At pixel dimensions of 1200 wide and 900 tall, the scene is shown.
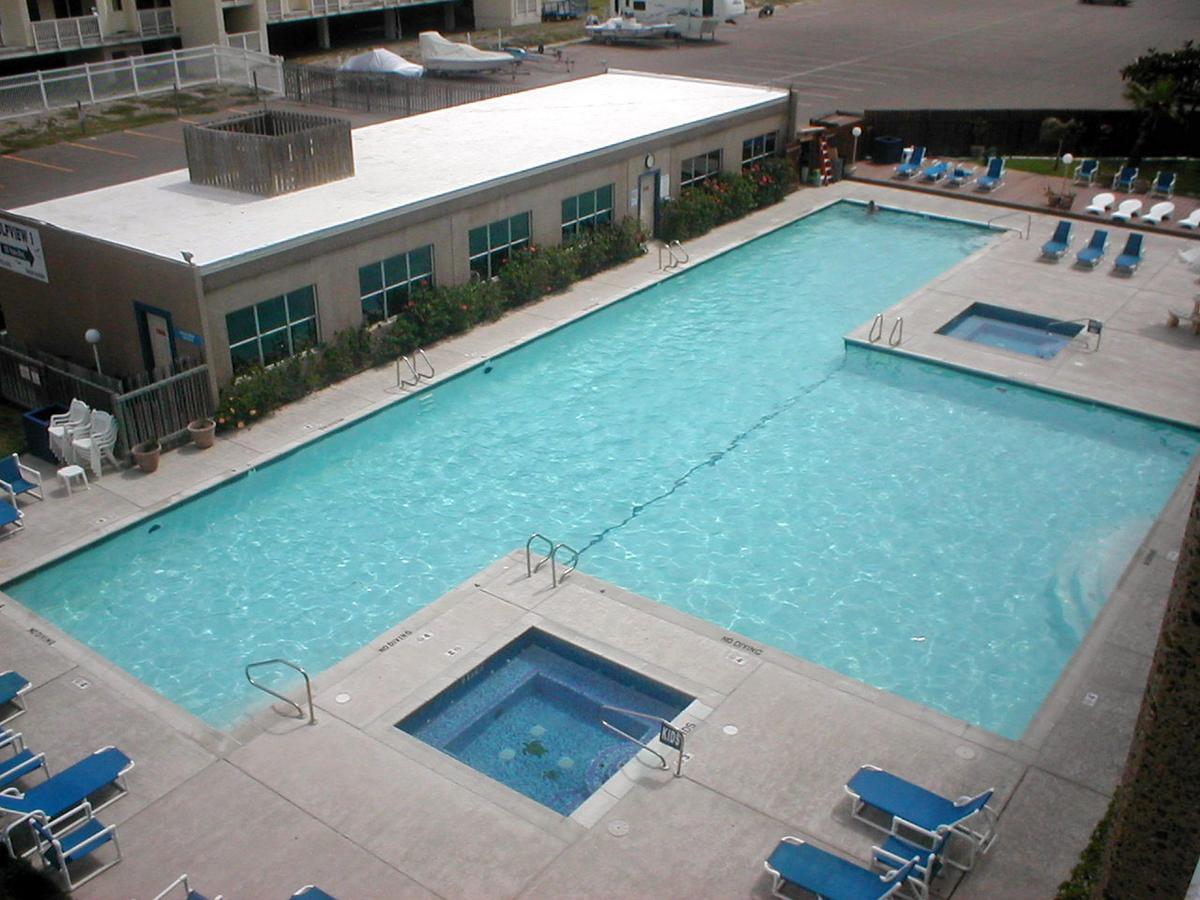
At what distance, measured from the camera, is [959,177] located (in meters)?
36.6

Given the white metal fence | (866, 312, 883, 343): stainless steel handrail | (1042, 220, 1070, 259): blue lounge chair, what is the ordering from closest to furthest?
(866, 312, 883, 343): stainless steel handrail
(1042, 220, 1070, 259): blue lounge chair
the white metal fence

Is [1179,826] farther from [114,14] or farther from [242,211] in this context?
[114,14]

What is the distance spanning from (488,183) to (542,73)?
29161 mm

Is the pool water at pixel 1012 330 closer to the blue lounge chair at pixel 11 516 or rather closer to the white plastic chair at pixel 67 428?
the white plastic chair at pixel 67 428

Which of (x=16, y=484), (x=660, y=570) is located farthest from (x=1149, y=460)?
(x=16, y=484)

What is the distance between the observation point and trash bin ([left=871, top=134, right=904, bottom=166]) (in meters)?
38.6

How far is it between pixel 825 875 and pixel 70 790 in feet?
25.6

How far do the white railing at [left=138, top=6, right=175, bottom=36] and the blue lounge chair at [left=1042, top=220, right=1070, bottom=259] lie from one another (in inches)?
1571

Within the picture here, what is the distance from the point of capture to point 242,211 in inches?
917

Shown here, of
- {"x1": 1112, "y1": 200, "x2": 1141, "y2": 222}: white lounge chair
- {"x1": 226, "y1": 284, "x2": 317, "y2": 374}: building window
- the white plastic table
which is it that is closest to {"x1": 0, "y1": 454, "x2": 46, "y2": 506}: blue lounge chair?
the white plastic table

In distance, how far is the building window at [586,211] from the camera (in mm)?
28444

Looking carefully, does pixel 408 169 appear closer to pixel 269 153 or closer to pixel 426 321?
pixel 269 153

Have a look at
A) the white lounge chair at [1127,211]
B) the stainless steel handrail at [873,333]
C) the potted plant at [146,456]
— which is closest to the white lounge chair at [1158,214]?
the white lounge chair at [1127,211]

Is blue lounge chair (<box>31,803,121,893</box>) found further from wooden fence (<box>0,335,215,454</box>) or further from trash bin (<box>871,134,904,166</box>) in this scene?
trash bin (<box>871,134,904,166</box>)
